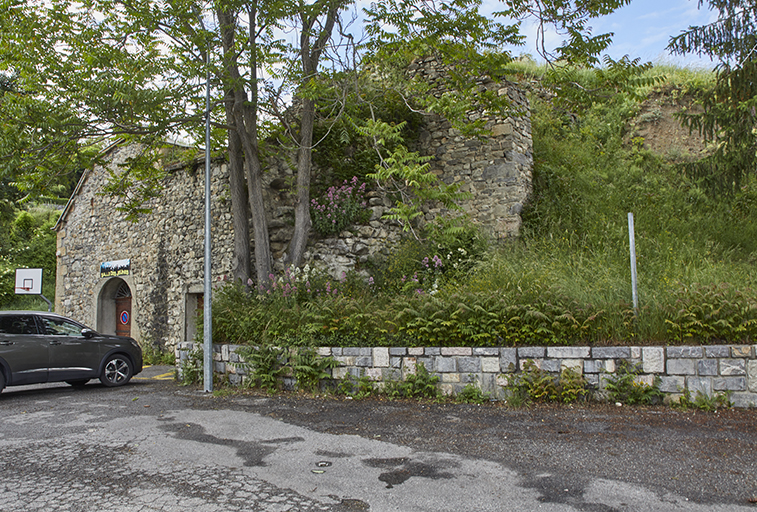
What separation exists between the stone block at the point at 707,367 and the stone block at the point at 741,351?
0.23m

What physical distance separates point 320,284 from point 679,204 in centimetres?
842

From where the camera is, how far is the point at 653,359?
658 cm

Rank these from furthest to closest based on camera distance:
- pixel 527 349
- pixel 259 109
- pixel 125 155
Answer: pixel 125 155 < pixel 259 109 < pixel 527 349

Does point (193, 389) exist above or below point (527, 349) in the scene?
below

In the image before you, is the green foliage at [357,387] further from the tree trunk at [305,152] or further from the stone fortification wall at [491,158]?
the stone fortification wall at [491,158]

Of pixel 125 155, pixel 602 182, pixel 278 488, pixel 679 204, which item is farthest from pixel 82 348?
pixel 679 204

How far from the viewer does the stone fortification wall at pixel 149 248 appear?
13.2m

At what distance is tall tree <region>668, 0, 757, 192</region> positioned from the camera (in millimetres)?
8656

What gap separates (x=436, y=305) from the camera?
7844 mm

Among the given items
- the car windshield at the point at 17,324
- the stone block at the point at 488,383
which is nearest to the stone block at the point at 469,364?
the stone block at the point at 488,383

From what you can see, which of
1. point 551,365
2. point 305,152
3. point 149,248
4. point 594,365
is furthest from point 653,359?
point 149,248

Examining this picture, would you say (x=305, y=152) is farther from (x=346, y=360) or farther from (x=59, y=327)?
(x=59, y=327)

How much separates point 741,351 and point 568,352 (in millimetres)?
1987

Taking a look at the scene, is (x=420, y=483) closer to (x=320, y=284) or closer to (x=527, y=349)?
(x=527, y=349)
